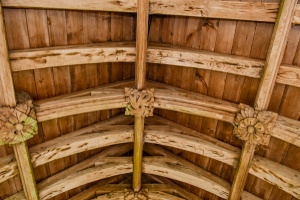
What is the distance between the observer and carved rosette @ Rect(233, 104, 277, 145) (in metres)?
2.85

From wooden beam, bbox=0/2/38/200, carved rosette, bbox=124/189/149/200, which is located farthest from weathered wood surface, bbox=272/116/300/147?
wooden beam, bbox=0/2/38/200

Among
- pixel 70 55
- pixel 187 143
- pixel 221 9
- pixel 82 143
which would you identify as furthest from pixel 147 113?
pixel 221 9

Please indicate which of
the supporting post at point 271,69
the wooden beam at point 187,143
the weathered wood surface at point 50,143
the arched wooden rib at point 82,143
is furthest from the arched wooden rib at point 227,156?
the weathered wood surface at point 50,143

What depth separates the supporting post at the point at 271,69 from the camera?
94.3 inches

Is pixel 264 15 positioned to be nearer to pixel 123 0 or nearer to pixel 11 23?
pixel 123 0

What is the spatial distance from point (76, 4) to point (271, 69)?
91.1 inches

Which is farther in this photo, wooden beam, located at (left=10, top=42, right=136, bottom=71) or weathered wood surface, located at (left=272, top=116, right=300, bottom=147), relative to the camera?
weathered wood surface, located at (left=272, top=116, right=300, bottom=147)

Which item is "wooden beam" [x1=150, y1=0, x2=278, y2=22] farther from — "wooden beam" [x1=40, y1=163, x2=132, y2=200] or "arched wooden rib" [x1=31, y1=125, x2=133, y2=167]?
"wooden beam" [x1=40, y1=163, x2=132, y2=200]

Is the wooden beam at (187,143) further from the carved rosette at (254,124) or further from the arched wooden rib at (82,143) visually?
the carved rosette at (254,124)

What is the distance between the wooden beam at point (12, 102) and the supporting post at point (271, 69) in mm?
2768

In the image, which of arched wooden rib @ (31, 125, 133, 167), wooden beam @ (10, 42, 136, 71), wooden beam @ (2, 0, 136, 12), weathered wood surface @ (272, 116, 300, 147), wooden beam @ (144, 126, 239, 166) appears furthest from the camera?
wooden beam @ (144, 126, 239, 166)

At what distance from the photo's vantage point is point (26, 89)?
9.82 feet

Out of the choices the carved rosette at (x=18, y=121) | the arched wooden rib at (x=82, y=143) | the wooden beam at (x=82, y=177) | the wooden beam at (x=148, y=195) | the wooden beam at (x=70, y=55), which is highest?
the wooden beam at (x=70, y=55)

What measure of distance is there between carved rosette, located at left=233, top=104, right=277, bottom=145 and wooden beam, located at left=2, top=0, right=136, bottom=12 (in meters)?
1.90
